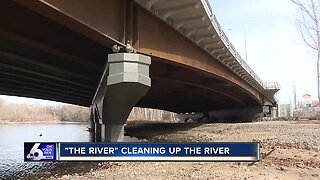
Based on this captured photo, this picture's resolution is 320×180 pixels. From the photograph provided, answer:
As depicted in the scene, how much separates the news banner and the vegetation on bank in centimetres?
10625

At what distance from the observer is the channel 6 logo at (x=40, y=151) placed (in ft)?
24.3

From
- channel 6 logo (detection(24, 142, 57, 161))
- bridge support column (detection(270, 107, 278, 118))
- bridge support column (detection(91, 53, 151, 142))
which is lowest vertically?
channel 6 logo (detection(24, 142, 57, 161))

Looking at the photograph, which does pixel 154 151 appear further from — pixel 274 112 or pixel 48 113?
pixel 48 113

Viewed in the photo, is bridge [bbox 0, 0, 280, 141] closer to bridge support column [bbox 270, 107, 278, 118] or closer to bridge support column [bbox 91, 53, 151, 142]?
bridge support column [bbox 91, 53, 151, 142]

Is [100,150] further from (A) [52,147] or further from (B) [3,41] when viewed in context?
(B) [3,41]

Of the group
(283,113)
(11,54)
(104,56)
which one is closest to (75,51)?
(104,56)

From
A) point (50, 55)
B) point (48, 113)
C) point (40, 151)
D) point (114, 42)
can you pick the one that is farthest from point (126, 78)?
point (48, 113)

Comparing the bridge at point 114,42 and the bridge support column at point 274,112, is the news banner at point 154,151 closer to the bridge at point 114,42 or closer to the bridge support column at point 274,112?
the bridge at point 114,42

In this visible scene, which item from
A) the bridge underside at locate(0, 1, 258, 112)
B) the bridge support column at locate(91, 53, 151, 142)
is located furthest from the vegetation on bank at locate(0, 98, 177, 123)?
the bridge support column at locate(91, 53, 151, 142)

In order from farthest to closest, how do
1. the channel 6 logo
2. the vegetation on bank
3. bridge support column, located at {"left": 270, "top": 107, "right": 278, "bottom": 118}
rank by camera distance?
the vegetation on bank → bridge support column, located at {"left": 270, "top": 107, "right": 278, "bottom": 118} → the channel 6 logo

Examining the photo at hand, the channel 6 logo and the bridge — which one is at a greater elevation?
the bridge

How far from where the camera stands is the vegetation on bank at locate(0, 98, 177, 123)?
119 meters

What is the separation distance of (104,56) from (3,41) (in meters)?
4.91

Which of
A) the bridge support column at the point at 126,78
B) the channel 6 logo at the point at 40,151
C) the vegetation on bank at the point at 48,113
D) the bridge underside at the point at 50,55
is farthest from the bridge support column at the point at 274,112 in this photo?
the channel 6 logo at the point at 40,151
